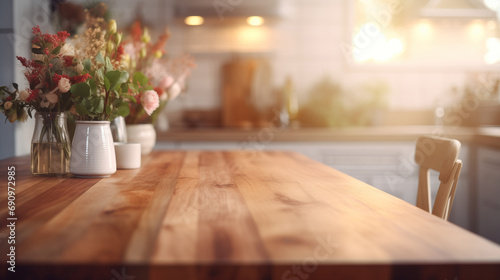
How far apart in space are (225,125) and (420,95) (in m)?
1.52

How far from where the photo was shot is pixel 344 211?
724 millimetres

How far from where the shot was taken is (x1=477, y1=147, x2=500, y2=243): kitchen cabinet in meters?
2.35

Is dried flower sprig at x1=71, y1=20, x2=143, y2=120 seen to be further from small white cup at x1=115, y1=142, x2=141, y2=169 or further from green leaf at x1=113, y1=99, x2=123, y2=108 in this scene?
small white cup at x1=115, y1=142, x2=141, y2=169

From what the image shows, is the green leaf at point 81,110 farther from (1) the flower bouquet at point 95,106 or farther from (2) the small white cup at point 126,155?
(2) the small white cup at point 126,155

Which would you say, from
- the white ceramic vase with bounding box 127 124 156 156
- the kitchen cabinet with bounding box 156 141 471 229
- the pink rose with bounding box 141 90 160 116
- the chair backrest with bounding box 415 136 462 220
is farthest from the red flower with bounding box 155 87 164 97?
the kitchen cabinet with bounding box 156 141 471 229

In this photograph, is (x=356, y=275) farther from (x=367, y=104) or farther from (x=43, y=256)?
(x=367, y=104)

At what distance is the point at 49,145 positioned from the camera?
1082 mm

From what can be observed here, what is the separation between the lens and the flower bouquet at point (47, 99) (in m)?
0.99

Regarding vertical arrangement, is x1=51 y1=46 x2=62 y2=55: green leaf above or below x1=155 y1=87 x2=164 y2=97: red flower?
above

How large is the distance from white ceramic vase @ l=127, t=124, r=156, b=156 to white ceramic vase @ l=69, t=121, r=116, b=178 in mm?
481

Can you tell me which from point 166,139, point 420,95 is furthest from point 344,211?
point 420,95

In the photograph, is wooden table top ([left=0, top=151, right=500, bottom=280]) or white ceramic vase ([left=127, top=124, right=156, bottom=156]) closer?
wooden table top ([left=0, top=151, right=500, bottom=280])

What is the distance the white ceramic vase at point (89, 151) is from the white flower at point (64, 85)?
0.09m

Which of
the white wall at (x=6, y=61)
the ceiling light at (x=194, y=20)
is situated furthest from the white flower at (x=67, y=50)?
the ceiling light at (x=194, y=20)
